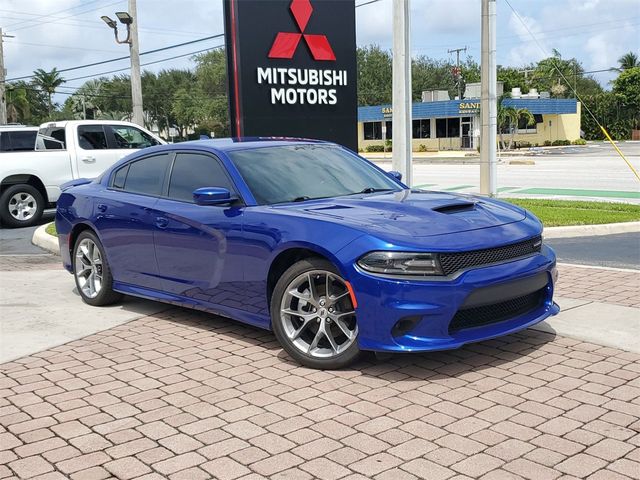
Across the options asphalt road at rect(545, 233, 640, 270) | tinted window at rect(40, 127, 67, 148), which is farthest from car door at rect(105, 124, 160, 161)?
asphalt road at rect(545, 233, 640, 270)

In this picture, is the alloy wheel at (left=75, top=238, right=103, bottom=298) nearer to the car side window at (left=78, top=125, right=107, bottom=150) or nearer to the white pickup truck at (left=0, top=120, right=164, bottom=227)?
the white pickup truck at (left=0, top=120, right=164, bottom=227)

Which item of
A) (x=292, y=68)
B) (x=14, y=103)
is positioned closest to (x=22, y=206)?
(x=292, y=68)

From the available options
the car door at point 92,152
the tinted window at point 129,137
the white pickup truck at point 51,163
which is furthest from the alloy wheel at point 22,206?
the tinted window at point 129,137

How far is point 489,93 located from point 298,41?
4187 millimetres

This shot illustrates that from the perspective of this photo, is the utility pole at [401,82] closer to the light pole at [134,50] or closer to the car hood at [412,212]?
the car hood at [412,212]

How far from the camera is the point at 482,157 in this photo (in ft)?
47.1

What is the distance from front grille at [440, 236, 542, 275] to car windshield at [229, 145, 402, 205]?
4.80ft

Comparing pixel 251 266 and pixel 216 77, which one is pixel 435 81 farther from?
pixel 251 266

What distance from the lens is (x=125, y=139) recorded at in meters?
14.9

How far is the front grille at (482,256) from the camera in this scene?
4582mm

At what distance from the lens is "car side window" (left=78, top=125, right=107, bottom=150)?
14.4m

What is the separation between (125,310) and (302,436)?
355 cm

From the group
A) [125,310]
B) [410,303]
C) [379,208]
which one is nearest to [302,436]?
[410,303]

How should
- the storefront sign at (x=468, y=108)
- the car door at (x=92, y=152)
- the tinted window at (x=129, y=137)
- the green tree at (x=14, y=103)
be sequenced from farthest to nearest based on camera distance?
the green tree at (x=14, y=103) → the storefront sign at (x=468, y=108) → the tinted window at (x=129, y=137) → the car door at (x=92, y=152)
